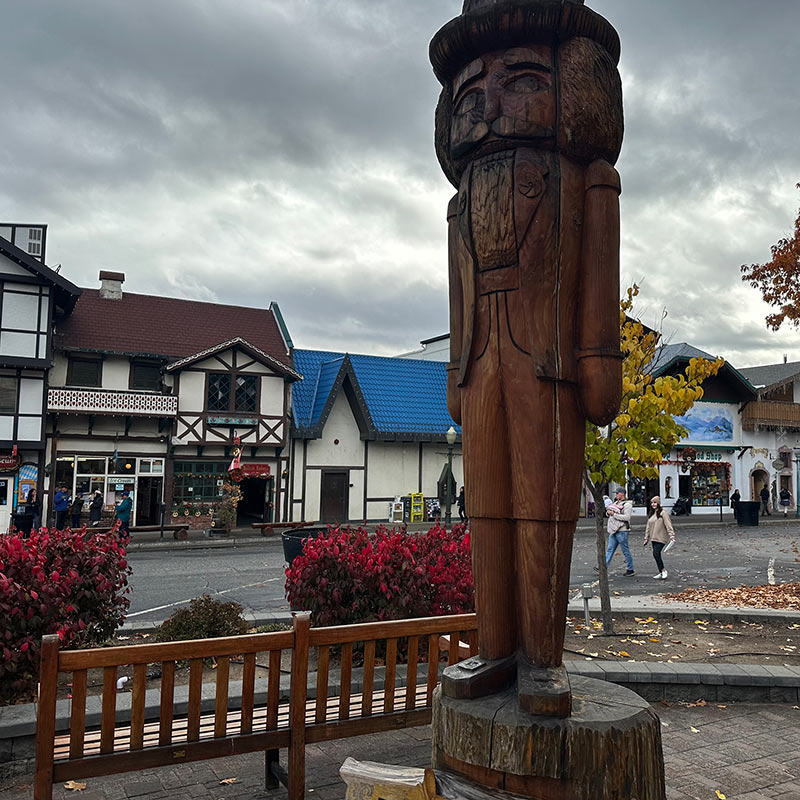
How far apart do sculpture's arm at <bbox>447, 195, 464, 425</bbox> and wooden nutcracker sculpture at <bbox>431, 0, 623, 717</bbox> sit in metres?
0.19

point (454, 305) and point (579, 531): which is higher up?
point (454, 305)

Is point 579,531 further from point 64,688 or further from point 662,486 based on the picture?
point 64,688

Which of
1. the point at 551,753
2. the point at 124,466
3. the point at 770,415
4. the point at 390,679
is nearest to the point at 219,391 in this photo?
the point at 124,466

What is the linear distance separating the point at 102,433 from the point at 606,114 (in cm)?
2276

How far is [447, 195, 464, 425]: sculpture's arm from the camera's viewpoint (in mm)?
3559

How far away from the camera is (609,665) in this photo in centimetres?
609

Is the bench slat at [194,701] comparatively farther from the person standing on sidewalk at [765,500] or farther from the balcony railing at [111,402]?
the person standing on sidewalk at [765,500]

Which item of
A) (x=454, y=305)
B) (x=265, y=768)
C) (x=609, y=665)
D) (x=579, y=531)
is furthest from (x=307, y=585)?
(x=579, y=531)

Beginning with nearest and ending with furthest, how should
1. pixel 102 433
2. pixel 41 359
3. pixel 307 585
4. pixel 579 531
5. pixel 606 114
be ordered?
pixel 606 114 → pixel 307 585 → pixel 41 359 → pixel 102 433 → pixel 579 531

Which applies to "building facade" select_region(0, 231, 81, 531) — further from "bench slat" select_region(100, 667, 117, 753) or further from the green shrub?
"bench slat" select_region(100, 667, 117, 753)

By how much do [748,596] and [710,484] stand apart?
90.3 feet

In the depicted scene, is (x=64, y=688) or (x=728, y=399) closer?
(x=64, y=688)

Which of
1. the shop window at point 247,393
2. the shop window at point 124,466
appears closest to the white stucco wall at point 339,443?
the shop window at point 247,393

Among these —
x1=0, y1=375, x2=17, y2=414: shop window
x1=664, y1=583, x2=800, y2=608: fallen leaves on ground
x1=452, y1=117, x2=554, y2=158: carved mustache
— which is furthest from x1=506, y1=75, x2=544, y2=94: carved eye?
x1=0, y1=375, x2=17, y2=414: shop window
